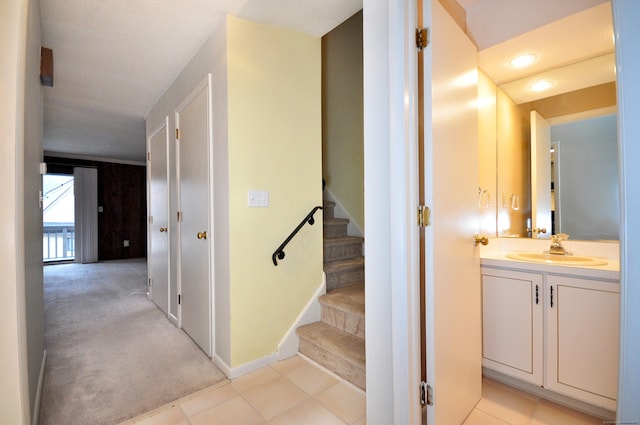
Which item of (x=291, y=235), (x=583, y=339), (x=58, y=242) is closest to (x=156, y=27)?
(x=291, y=235)

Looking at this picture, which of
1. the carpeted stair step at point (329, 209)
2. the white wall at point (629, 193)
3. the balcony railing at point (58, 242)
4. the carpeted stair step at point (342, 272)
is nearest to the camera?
the white wall at point (629, 193)

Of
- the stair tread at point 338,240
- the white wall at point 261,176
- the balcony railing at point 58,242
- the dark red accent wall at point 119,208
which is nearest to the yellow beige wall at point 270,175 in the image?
the white wall at point 261,176

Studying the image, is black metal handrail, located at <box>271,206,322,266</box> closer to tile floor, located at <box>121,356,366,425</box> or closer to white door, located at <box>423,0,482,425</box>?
tile floor, located at <box>121,356,366,425</box>

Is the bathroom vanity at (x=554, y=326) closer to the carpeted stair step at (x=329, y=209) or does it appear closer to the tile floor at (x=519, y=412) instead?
the tile floor at (x=519, y=412)

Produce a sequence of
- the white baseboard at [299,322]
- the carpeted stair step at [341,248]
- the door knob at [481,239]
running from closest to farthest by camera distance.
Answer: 1. the door knob at [481,239]
2. the white baseboard at [299,322]
3. the carpeted stair step at [341,248]

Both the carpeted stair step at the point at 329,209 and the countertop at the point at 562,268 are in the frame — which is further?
the carpeted stair step at the point at 329,209

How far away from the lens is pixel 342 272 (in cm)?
253

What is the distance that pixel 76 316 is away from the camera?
3.02 metres

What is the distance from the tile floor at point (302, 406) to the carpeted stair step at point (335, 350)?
0.07 m

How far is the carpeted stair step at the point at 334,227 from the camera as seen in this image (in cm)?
304

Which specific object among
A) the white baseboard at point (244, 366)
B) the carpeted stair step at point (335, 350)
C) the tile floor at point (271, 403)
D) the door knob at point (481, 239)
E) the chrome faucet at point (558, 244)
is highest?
the door knob at point (481, 239)

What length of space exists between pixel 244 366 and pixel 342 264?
1160 millimetres

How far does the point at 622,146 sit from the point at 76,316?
4.30 metres

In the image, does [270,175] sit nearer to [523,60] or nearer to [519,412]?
[523,60]
